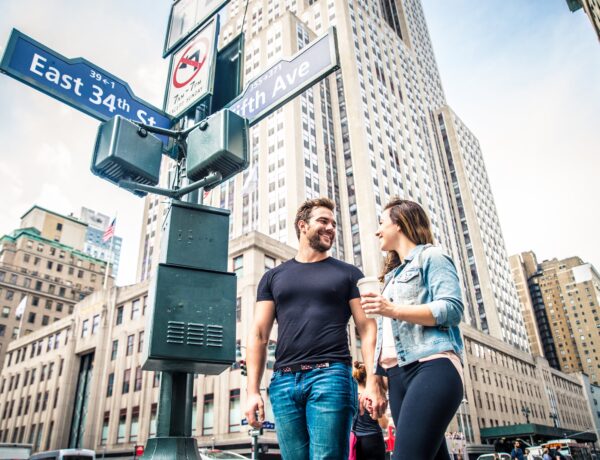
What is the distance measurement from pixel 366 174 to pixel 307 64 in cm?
6055

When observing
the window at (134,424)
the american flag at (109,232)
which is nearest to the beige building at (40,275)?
the window at (134,424)

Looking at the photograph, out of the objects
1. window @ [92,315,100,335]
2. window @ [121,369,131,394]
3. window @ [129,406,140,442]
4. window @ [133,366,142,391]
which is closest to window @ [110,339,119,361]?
window @ [121,369,131,394]

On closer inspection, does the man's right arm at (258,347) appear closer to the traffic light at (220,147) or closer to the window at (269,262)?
the traffic light at (220,147)

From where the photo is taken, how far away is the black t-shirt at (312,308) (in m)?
2.99

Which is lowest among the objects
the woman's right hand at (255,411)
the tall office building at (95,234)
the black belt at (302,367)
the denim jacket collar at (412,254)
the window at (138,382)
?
the woman's right hand at (255,411)

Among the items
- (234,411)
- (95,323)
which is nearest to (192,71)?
(234,411)

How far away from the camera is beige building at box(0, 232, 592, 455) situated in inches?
1312

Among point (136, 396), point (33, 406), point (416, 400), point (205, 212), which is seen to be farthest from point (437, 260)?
point (33, 406)

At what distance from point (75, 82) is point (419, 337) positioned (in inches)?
154

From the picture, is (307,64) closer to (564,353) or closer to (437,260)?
(437,260)

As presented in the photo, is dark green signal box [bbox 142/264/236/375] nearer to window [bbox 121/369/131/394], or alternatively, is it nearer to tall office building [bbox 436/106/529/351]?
window [bbox 121/369/131/394]

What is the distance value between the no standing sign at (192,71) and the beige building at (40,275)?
255 feet

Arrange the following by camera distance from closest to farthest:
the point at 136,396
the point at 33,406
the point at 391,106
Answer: the point at 136,396 → the point at 33,406 → the point at 391,106

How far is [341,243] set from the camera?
6194 cm
